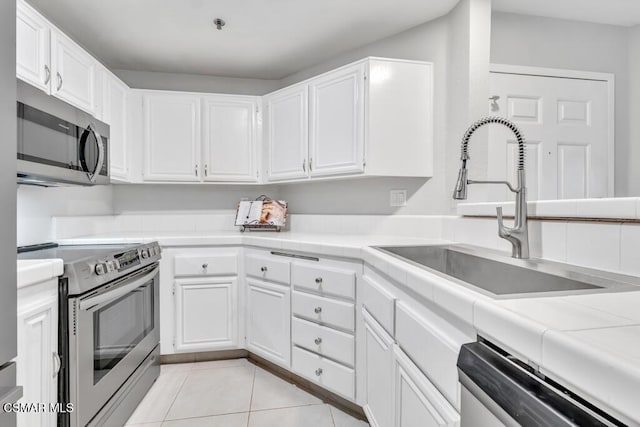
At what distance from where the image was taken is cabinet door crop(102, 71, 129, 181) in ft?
7.52

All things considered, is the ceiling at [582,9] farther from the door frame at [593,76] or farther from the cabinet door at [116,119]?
the cabinet door at [116,119]

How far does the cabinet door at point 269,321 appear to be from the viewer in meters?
2.08

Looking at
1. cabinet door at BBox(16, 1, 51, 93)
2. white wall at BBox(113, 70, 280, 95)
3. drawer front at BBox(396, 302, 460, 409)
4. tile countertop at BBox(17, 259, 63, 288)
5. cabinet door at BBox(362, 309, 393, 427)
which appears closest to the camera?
drawer front at BBox(396, 302, 460, 409)

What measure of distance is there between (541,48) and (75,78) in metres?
2.82

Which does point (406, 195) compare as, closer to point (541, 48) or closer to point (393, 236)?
point (393, 236)

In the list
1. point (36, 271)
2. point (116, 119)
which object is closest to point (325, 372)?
point (36, 271)

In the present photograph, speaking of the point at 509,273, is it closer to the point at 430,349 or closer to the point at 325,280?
the point at 430,349

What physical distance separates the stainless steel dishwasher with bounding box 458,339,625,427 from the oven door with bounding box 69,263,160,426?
143 cm

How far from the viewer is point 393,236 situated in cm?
229

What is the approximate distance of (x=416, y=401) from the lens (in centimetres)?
95

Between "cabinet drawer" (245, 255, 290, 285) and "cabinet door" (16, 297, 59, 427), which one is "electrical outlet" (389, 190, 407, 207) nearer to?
"cabinet drawer" (245, 255, 290, 285)

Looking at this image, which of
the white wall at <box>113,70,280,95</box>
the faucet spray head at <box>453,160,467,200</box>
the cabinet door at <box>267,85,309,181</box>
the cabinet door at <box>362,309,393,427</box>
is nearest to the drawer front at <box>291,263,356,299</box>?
the cabinet door at <box>362,309,393,427</box>

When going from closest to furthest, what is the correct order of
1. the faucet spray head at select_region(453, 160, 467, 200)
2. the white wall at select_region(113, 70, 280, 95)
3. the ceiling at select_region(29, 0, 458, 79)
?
the faucet spray head at select_region(453, 160, 467, 200) < the ceiling at select_region(29, 0, 458, 79) < the white wall at select_region(113, 70, 280, 95)

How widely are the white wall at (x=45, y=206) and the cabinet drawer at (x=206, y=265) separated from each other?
785 mm
